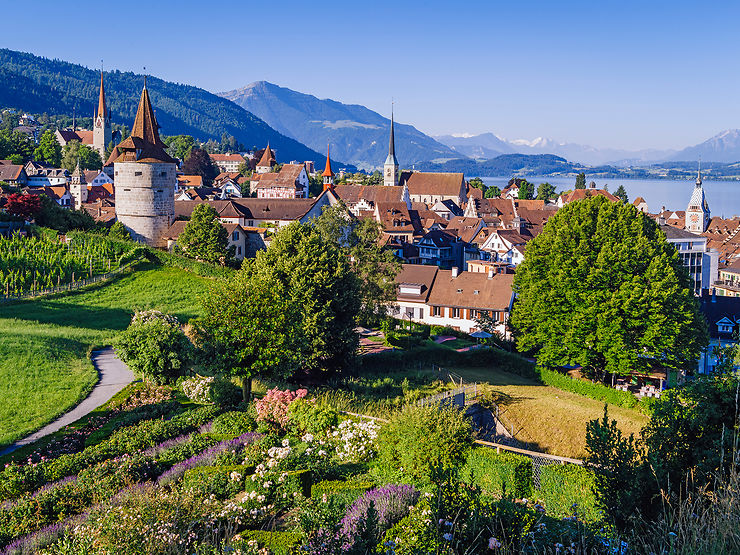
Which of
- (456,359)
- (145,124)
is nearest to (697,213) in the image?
(456,359)

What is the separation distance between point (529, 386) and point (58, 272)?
27.8 metres

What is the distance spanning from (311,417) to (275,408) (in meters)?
1.44

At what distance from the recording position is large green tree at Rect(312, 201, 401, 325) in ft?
122

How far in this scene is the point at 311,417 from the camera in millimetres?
17469

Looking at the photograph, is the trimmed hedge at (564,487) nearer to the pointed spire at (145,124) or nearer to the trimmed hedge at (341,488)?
the trimmed hedge at (341,488)

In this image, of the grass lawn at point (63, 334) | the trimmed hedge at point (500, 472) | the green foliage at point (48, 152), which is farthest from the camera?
the green foliage at point (48, 152)

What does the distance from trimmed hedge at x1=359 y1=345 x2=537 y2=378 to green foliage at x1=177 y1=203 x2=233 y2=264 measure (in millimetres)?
21846

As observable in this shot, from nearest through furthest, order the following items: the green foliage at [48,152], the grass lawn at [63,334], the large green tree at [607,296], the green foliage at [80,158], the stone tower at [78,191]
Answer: the grass lawn at [63,334]
the large green tree at [607,296]
the stone tower at [78,191]
the green foliage at [48,152]
the green foliage at [80,158]

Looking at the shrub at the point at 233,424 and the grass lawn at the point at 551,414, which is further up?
the shrub at the point at 233,424

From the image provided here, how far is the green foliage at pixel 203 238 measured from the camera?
50062mm

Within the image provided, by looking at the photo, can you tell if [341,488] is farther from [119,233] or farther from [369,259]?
[119,233]

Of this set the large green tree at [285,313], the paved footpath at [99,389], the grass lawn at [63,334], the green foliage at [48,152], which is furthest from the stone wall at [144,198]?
the green foliage at [48,152]

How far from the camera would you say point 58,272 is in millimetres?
39188

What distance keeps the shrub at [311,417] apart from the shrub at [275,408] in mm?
301
